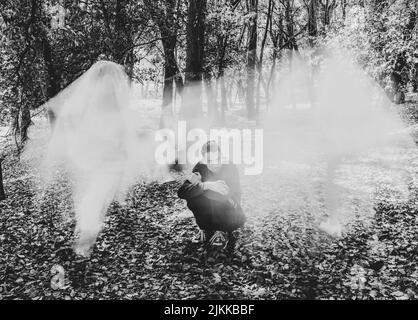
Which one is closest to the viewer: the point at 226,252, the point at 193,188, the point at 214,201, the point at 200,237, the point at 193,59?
the point at 193,188

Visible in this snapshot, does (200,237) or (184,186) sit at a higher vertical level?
(184,186)

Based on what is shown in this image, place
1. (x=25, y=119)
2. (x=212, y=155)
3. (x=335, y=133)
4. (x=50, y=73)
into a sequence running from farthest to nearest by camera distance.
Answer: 1. (x=335, y=133)
2. (x=50, y=73)
3. (x=25, y=119)
4. (x=212, y=155)

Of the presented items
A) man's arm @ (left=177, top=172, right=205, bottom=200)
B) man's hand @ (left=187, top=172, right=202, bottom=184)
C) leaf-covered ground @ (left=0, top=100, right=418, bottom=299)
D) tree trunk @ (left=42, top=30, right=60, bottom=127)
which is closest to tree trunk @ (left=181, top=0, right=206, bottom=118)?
leaf-covered ground @ (left=0, top=100, right=418, bottom=299)

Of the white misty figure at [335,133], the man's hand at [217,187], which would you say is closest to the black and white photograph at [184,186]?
the man's hand at [217,187]

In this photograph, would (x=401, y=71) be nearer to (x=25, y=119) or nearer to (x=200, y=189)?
(x=200, y=189)

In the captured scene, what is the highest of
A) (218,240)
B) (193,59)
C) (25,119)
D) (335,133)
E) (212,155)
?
(193,59)

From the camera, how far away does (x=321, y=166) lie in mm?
12867

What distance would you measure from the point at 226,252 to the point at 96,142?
28.9ft

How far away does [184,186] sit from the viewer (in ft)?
19.2

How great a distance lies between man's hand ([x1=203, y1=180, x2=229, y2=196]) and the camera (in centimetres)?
586
